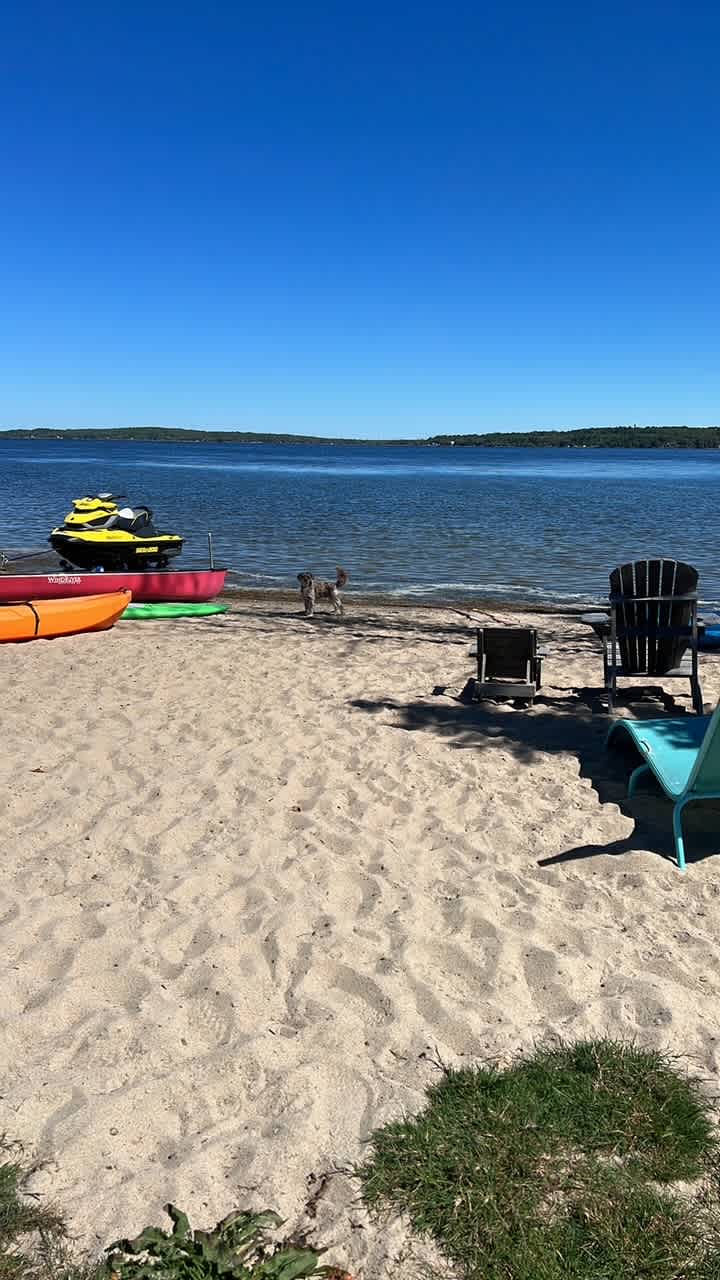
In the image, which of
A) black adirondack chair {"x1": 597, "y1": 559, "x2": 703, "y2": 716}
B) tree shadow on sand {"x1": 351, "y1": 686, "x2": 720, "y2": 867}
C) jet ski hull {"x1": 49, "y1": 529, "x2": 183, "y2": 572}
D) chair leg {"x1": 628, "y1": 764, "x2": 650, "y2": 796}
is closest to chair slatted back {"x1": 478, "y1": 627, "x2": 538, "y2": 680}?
tree shadow on sand {"x1": 351, "y1": 686, "x2": 720, "y2": 867}

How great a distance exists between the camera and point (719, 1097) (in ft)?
9.61

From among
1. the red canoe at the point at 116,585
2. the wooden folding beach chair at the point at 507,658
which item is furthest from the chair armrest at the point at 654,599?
the red canoe at the point at 116,585

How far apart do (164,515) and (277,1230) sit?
35.8m

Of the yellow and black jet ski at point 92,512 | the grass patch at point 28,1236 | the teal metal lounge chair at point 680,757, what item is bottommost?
the grass patch at point 28,1236

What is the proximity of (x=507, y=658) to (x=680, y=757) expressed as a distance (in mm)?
3105

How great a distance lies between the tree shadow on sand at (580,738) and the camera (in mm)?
4957

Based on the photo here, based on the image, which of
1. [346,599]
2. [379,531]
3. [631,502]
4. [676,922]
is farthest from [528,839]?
[631,502]

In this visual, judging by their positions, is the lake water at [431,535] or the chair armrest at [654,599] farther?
the lake water at [431,535]

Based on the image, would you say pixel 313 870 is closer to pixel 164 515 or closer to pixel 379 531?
pixel 379 531

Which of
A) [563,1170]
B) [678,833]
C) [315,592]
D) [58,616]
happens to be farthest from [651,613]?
[58,616]

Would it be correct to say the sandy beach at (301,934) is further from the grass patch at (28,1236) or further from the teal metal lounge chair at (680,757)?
the teal metal lounge chair at (680,757)

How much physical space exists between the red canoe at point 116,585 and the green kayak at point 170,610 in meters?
0.40

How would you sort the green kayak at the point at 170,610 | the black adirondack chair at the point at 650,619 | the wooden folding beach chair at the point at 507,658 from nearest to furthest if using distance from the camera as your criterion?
the black adirondack chair at the point at 650,619, the wooden folding beach chair at the point at 507,658, the green kayak at the point at 170,610

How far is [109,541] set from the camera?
16.3 meters
